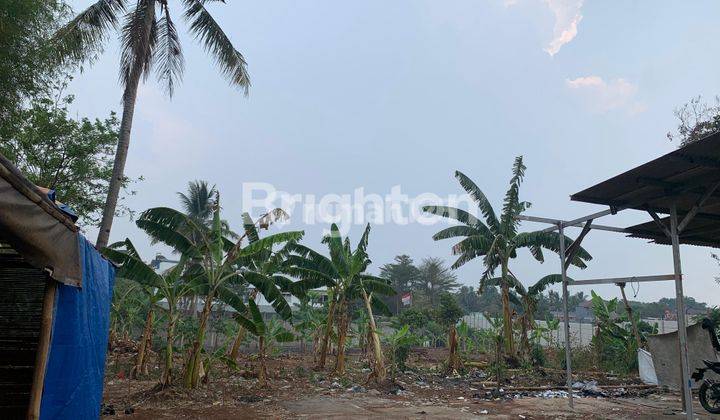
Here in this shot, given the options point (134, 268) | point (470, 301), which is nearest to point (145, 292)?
point (134, 268)

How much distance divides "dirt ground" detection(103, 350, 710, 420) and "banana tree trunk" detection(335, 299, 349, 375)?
16.4 inches

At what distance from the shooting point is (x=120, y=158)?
10.7m

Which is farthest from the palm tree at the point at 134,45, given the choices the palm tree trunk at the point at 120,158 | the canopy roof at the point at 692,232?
the canopy roof at the point at 692,232

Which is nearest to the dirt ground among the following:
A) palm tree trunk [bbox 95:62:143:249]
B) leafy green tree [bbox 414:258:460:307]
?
palm tree trunk [bbox 95:62:143:249]

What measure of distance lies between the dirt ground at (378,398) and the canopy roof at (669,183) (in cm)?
347

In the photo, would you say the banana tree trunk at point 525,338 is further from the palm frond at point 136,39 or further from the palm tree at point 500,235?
the palm frond at point 136,39

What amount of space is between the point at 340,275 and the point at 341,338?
1985 millimetres

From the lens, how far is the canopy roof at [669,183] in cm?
546

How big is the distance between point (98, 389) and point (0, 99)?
6654 millimetres

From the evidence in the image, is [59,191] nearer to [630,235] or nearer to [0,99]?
[0,99]

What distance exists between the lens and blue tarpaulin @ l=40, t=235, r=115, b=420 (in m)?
3.75

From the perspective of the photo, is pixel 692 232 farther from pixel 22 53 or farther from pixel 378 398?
pixel 22 53

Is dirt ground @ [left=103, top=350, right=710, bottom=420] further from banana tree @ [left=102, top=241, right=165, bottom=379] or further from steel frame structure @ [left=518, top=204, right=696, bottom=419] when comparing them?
steel frame structure @ [left=518, top=204, right=696, bottom=419]

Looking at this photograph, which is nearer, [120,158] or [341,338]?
[120,158]
